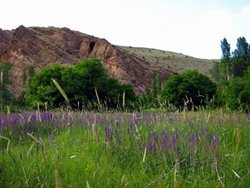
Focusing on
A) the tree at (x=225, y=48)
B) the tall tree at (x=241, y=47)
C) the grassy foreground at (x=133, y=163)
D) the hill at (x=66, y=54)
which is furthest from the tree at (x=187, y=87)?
the grassy foreground at (x=133, y=163)

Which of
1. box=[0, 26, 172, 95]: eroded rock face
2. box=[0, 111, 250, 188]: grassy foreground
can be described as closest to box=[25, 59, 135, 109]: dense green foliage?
box=[0, 26, 172, 95]: eroded rock face

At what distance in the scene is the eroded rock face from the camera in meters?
81.1

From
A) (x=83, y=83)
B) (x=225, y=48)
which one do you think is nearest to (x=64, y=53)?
(x=225, y=48)

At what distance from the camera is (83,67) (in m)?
50.6

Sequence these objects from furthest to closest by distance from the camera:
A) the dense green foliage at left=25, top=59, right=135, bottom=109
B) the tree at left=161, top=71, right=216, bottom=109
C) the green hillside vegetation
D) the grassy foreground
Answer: the green hillside vegetation
the tree at left=161, top=71, right=216, bottom=109
the dense green foliage at left=25, top=59, right=135, bottom=109
the grassy foreground

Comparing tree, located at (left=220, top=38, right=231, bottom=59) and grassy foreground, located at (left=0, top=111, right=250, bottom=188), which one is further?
tree, located at (left=220, top=38, right=231, bottom=59)

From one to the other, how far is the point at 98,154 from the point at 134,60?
88.8m

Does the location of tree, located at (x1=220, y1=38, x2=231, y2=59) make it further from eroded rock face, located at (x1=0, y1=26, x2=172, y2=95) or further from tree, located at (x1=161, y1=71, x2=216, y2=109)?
tree, located at (x1=161, y1=71, x2=216, y2=109)

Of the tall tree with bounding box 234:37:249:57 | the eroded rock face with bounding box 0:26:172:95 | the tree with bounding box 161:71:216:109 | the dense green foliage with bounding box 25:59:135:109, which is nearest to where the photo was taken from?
the dense green foliage with bounding box 25:59:135:109

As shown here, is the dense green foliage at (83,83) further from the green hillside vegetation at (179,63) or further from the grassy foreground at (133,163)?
the green hillside vegetation at (179,63)

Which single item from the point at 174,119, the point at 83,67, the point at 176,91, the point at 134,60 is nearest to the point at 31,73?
the point at 83,67

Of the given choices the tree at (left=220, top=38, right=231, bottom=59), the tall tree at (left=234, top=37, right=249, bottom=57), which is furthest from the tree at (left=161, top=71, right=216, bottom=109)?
the tall tree at (left=234, top=37, right=249, bottom=57)

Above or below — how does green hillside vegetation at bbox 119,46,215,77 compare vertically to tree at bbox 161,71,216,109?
above

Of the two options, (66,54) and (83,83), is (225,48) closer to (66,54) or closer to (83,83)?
(66,54)
